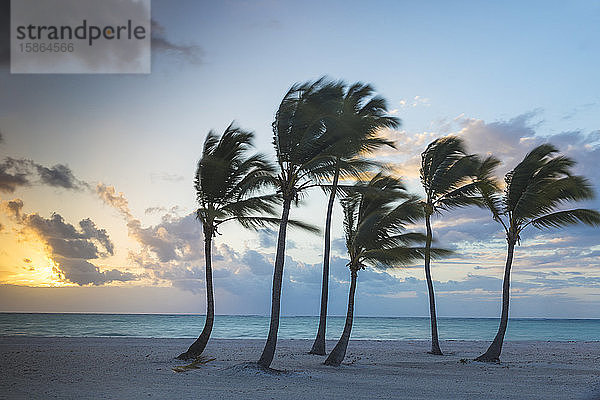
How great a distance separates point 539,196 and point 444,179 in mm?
3716

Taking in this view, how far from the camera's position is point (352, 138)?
15.1m

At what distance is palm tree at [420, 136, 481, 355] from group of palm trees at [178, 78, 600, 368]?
38 mm

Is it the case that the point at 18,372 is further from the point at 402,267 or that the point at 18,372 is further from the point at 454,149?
the point at 454,149

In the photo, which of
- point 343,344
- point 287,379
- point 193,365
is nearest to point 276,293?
point 287,379

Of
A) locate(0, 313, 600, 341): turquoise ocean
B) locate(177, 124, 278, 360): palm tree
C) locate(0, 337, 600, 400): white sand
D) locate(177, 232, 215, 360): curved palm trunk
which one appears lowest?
locate(0, 313, 600, 341): turquoise ocean

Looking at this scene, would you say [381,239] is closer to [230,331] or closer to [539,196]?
[539,196]

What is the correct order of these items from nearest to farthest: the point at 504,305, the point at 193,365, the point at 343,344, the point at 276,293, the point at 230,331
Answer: the point at 276,293 → the point at 193,365 → the point at 343,344 → the point at 504,305 → the point at 230,331

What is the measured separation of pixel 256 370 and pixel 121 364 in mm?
4513

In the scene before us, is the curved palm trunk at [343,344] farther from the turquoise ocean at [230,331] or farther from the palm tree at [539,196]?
the turquoise ocean at [230,331]

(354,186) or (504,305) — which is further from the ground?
(354,186)

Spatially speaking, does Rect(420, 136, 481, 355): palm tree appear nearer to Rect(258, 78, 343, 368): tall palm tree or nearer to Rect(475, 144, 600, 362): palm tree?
Rect(475, 144, 600, 362): palm tree

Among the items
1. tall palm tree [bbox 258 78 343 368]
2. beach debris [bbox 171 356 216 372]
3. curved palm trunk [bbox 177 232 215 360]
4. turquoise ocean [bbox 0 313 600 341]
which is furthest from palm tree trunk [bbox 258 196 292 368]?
turquoise ocean [bbox 0 313 600 341]

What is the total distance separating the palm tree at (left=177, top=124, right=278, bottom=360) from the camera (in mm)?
16469

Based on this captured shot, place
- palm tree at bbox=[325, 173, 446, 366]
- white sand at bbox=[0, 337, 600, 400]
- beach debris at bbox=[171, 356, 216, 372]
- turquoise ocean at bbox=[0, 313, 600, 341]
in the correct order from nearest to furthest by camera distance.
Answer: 1. white sand at bbox=[0, 337, 600, 400]
2. beach debris at bbox=[171, 356, 216, 372]
3. palm tree at bbox=[325, 173, 446, 366]
4. turquoise ocean at bbox=[0, 313, 600, 341]
